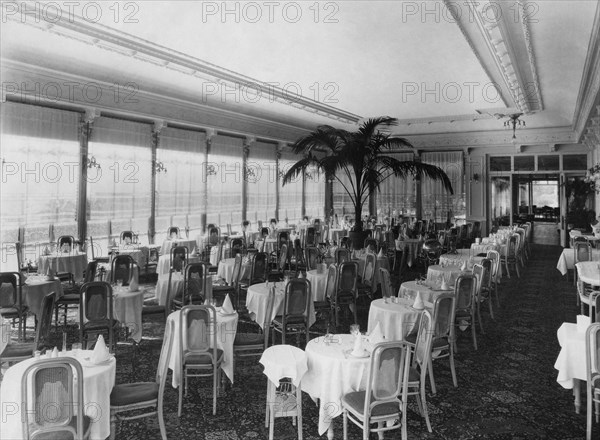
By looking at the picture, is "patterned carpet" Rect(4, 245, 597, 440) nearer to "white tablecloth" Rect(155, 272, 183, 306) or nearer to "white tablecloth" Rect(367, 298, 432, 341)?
"white tablecloth" Rect(155, 272, 183, 306)

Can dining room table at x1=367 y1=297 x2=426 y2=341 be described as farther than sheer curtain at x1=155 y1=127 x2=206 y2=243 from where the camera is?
No

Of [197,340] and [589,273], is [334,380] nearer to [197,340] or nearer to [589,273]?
[197,340]

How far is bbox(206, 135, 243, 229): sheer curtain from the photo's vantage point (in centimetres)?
1375

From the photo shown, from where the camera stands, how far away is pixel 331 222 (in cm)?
1727

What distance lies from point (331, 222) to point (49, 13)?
12217mm

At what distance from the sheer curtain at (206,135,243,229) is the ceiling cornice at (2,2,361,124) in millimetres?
3259

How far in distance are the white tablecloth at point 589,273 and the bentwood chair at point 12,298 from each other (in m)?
7.80

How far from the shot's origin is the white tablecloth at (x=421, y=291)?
6.41 metres


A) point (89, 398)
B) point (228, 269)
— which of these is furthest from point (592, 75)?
point (89, 398)

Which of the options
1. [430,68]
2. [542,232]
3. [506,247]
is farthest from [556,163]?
[430,68]

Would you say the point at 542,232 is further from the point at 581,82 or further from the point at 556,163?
the point at 581,82

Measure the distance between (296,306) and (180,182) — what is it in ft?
25.5

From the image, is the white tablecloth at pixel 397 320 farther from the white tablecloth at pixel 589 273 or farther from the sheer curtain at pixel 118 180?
the sheer curtain at pixel 118 180

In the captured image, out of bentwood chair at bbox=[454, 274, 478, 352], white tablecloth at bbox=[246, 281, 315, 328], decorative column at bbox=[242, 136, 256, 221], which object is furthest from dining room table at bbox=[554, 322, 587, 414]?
decorative column at bbox=[242, 136, 256, 221]
